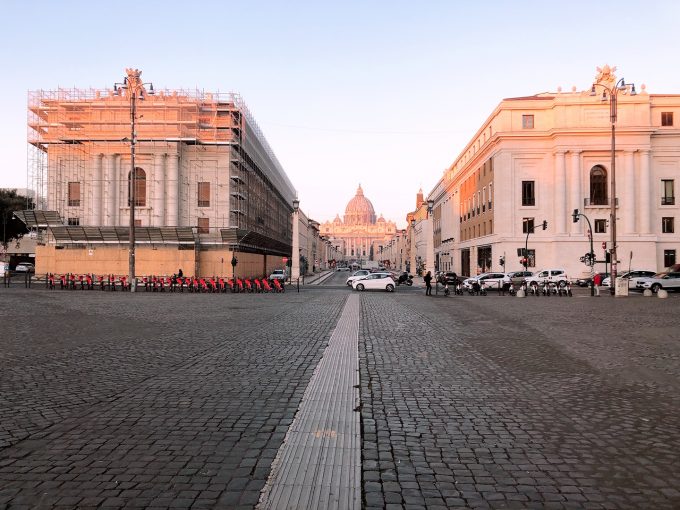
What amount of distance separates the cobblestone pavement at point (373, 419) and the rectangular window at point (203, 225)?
109 feet

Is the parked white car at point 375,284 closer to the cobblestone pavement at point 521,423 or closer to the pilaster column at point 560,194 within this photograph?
the pilaster column at point 560,194

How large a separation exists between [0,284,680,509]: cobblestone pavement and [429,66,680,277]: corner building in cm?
3959

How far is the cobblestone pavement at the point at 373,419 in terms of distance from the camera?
3.91 metres

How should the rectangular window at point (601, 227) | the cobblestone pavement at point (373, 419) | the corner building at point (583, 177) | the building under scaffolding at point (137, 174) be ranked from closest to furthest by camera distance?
the cobblestone pavement at point (373, 419) → the building under scaffolding at point (137, 174) → the corner building at point (583, 177) → the rectangular window at point (601, 227)

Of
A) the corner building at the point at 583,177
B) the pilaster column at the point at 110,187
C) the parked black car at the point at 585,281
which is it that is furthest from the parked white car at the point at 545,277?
the pilaster column at the point at 110,187

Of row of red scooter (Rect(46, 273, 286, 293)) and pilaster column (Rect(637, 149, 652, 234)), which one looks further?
pilaster column (Rect(637, 149, 652, 234))

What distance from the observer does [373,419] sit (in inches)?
224

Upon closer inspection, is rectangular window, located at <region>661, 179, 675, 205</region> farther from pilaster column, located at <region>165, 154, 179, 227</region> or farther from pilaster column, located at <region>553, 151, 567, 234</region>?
pilaster column, located at <region>165, 154, 179, 227</region>

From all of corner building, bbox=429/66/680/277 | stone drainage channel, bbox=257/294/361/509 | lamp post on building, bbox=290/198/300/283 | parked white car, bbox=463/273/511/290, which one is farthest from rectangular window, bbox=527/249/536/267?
stone drainage channel, bbox=257/294/361/509

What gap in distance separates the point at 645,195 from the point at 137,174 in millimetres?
47772

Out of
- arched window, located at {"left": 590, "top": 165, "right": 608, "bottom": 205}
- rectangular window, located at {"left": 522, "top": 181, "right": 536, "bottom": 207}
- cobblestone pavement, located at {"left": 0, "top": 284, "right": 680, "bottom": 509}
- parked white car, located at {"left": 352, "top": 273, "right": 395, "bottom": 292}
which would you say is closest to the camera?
cobblestone pavement, located at {"left": 0, "top": 284, "right": 680, "bottom": 509}

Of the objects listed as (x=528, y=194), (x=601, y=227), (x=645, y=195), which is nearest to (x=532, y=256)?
(x=528, y=194)

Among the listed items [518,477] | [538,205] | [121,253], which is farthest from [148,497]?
[538,205]

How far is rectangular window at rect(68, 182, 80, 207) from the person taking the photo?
45250 mm
